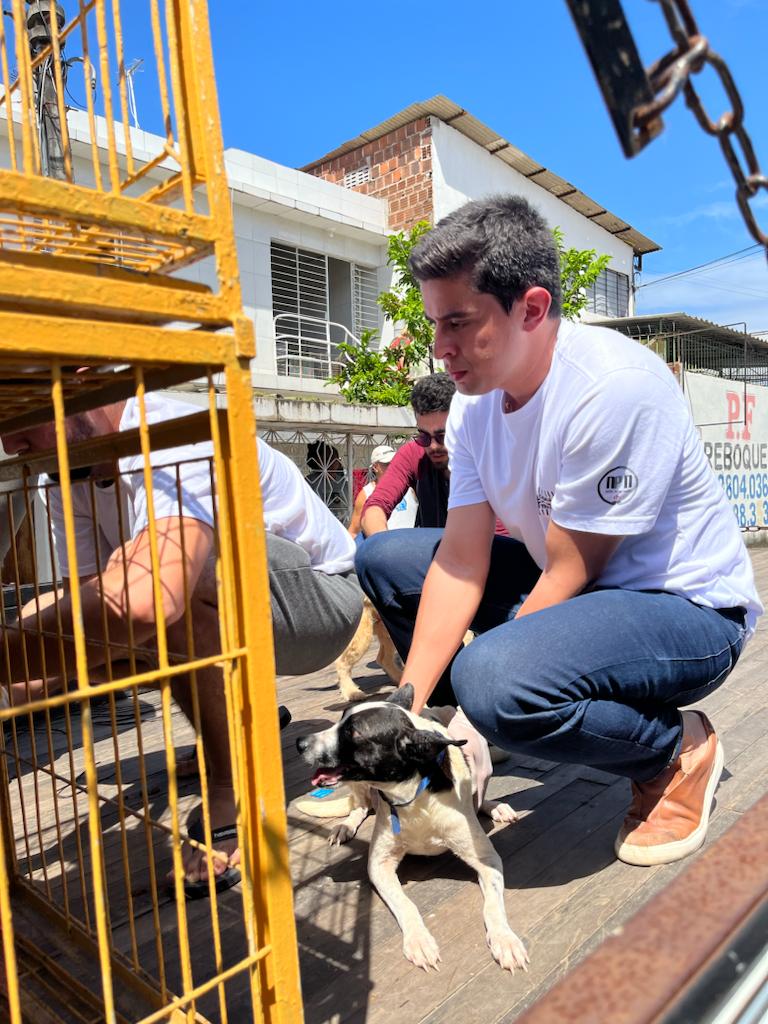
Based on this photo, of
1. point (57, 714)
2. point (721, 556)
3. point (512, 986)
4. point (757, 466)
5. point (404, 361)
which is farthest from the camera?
point (757, 466)

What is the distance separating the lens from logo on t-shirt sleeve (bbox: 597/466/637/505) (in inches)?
73.3

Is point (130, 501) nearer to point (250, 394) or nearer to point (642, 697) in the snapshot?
point (250, 394)

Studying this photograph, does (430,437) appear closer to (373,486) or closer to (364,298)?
(373,486)

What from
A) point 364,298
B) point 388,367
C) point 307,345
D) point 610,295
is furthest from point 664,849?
point 610,295

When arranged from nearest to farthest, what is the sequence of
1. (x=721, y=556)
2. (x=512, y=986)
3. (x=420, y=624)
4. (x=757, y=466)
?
1. (x=512, y=986)
2. (x=721, y=556)
3. (x=420, y=624)
4. (x=757, y=466)

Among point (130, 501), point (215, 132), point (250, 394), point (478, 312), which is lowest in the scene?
point (130, 501)

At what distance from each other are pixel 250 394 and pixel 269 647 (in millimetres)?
373

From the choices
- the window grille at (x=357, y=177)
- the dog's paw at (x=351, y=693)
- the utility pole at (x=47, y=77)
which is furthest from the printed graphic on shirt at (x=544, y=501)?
the window grille at (x=357, y=177)

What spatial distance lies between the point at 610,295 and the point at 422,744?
20612mm

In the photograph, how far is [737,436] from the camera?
522 inches

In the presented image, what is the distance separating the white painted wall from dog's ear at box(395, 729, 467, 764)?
12.3m

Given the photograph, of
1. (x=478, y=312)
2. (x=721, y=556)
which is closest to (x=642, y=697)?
(x=721, y=556)

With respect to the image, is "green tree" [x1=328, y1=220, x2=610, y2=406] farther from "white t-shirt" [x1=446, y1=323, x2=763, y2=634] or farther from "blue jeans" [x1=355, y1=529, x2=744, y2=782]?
"blue jeans" [x1=355, y1=529, x2=744, y2=782]

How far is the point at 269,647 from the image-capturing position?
1129 mm
